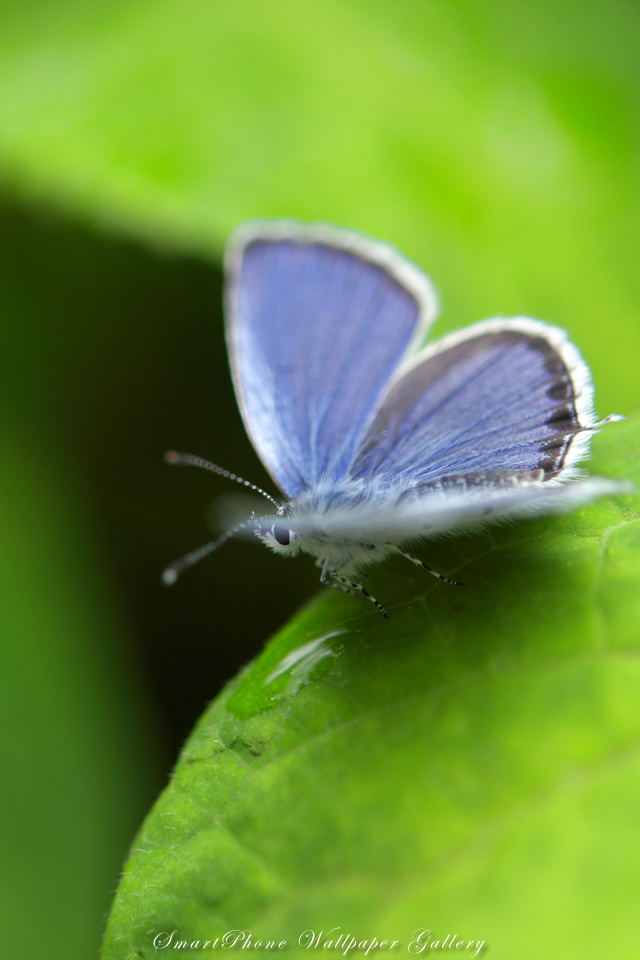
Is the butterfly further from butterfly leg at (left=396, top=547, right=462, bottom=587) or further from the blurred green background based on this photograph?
the blurred green background

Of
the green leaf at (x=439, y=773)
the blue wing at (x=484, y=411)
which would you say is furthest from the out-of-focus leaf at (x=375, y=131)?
the green leaf at (x=439, y=773)

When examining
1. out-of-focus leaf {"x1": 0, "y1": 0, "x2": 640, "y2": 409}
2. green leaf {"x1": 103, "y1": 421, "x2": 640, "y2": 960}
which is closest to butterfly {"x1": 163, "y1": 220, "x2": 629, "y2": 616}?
green leaf {"x1": 103, "y1": 421, "x2": 640, "y2": 960}

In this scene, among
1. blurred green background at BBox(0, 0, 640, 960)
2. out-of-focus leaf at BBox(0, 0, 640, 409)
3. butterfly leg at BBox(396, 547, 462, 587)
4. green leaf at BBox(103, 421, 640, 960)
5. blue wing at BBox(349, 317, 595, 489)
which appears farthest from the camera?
out-of-focus leaf at BBox(0, 0, 640, 409)

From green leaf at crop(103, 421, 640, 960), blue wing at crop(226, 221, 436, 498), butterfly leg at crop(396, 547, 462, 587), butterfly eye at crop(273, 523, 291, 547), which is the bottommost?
green leaf at crop(103, 421, 640, 960)

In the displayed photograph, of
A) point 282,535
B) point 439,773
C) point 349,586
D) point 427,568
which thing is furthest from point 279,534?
point 439,773

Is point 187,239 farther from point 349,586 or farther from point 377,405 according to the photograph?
point 349,586

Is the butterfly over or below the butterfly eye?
over

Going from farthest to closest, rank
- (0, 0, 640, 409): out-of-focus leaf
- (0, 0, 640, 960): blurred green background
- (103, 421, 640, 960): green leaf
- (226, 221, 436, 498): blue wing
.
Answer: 1. (0, 0, 640, 409): out-of-focus leaf
2. (0, 0, 640, 960): blurred green background
3. (226, 221, 436, 498): blue wing
4. (103, 421, 640, 960): green leaf

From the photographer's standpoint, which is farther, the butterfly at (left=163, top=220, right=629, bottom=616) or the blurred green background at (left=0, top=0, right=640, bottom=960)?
the blurred green background at (left=0, top=0, right=640, bottom=960)
